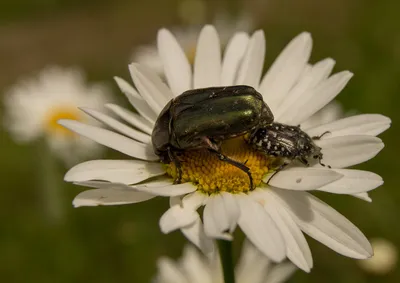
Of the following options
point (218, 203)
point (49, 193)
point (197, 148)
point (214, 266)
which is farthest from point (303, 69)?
point (49, 193)

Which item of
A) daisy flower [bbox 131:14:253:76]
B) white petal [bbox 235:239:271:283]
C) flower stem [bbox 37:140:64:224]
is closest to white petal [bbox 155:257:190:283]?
white petal [bbox 235:239:271:283]

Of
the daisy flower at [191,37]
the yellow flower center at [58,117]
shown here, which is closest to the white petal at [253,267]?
the yellow flower center at [58,117]

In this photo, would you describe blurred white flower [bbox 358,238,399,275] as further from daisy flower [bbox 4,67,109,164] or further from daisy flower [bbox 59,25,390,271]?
daisy flower [bbox 4,67,109,164]

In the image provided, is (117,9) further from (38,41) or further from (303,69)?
(303,69)

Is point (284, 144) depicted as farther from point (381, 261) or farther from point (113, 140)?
point (381, 261)

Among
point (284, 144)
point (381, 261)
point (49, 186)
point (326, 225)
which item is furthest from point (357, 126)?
point (49, 186)
